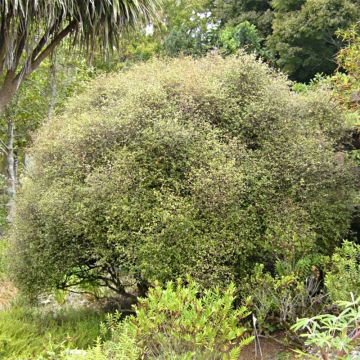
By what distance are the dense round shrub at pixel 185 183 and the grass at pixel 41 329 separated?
0.45 meters

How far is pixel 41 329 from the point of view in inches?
202

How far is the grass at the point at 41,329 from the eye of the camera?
4352mm

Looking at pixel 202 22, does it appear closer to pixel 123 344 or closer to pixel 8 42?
pixel 8 42

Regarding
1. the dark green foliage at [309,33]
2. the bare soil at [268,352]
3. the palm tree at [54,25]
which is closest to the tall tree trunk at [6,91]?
the palm tree at [54,25]

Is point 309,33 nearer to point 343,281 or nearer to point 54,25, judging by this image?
point 54,25

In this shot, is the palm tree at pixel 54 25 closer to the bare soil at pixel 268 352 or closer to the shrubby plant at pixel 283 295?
the shrubby plant at pixel 283 295

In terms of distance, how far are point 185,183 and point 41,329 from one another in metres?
2.58

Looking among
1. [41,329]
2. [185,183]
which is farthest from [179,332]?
[41,329]

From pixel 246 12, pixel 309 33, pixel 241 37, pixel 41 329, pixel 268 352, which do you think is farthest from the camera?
pixel 246 12

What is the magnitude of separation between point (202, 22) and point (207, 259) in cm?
1579

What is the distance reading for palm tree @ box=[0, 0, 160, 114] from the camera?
17.0 ft

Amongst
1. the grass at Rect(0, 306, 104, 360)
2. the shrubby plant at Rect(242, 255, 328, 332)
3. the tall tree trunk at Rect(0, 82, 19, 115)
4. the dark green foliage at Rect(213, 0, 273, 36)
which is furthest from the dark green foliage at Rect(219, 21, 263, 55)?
the grass at Rect(0, 306, 104, 360)

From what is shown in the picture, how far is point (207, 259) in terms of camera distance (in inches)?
185

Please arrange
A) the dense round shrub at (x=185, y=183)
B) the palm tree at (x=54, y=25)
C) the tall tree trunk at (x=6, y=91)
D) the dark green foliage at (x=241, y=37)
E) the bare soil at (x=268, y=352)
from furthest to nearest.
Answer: the dark green foliage at (x=241, y=37) → the tall tree trunk at (x=6, y=91) → the palm tree at (x=54, y=25) → the dense round shrub at (x=185, y=183) → the bare soil at (x=268, y=352)
